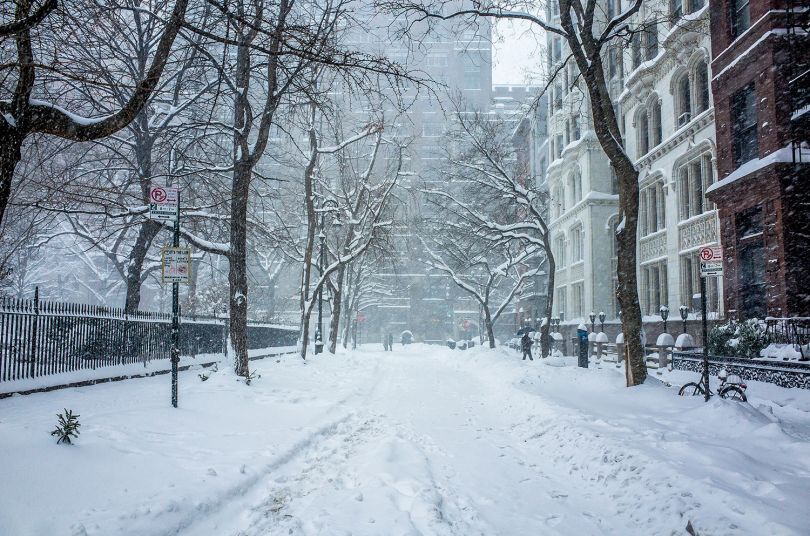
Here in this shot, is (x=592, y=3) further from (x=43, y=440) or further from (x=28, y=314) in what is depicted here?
(x=28, y=314)

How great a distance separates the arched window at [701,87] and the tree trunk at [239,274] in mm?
20142

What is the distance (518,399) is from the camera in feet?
38.2

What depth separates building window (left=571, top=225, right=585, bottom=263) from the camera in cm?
3597

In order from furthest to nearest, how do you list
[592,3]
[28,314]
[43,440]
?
1. [592,3]
2. [28,314]
3. [43,440]

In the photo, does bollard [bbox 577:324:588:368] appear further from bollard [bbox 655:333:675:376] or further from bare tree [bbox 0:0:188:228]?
bare tree [bbox 0:0:188:228]

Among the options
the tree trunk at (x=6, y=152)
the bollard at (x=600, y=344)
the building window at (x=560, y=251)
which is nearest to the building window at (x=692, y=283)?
the bollard at (x=600, y=344)

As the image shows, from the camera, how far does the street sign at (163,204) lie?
8.66 metres

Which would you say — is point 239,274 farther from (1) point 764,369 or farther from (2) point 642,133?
(2) point 642,133

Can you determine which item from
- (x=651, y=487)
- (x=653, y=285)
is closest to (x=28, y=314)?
(x=651, y=487)

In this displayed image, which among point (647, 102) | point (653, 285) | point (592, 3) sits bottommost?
point (653, 285)

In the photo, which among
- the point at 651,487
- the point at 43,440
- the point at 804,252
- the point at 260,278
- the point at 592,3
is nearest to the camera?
the point at 651,487

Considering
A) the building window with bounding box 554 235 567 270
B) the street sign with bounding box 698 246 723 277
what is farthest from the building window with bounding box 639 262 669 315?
the street sign with bounding box 698 246 723 277

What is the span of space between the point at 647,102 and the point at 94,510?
98.7ft

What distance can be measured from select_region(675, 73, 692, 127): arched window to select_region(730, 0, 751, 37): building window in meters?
5.68
